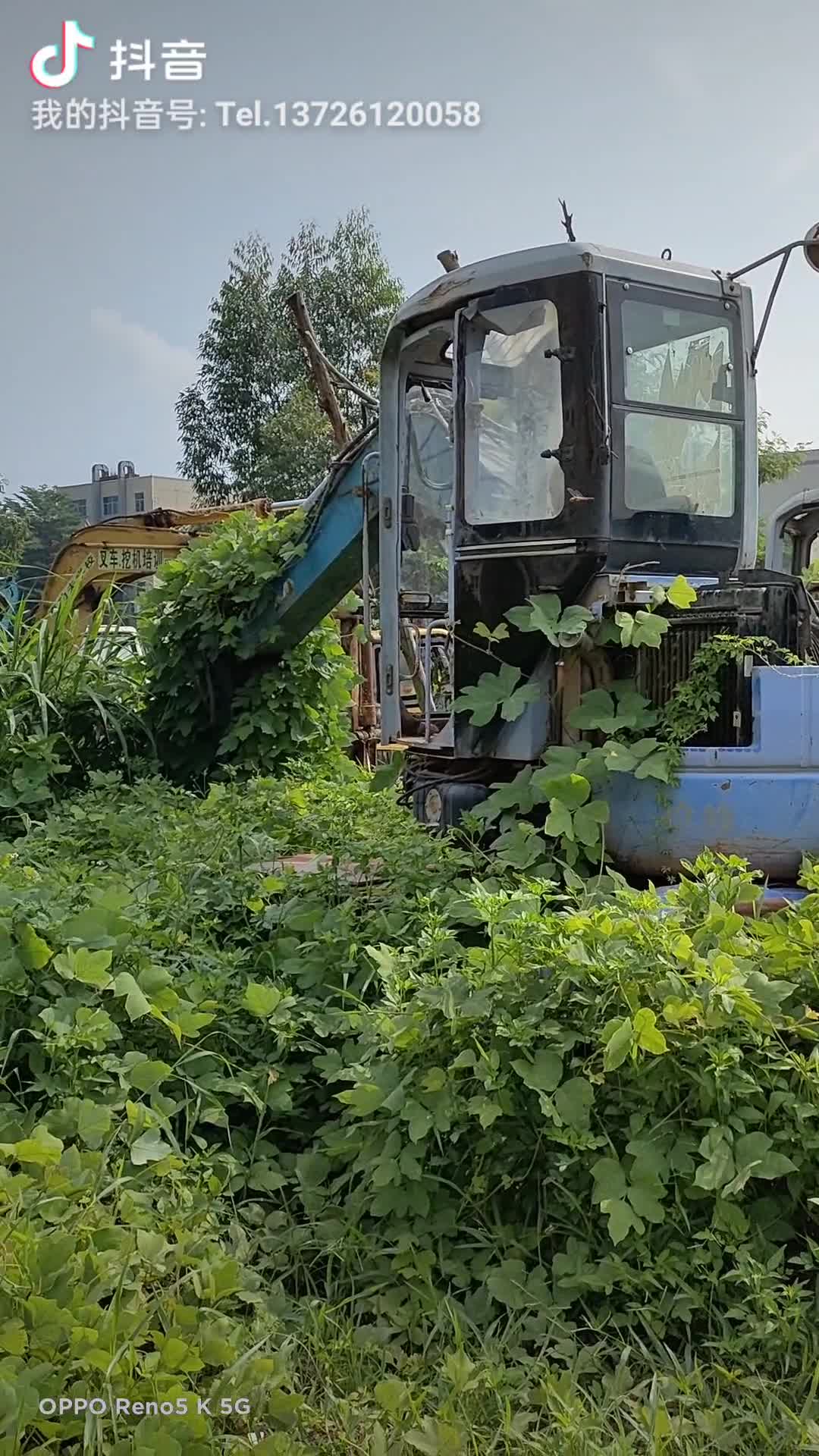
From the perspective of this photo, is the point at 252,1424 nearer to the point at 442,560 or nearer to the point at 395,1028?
the point at 395,1028

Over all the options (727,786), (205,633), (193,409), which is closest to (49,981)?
(727,786)

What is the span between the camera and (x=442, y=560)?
203 inches

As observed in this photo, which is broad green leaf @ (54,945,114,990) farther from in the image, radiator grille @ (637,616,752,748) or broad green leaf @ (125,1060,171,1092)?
radiator grille @ (637,616,752,748)

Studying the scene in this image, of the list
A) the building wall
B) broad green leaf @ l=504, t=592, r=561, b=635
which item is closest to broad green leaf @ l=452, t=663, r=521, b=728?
broad green leaf @ l=504, t=592, r=561, b=635

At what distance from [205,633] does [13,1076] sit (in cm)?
436

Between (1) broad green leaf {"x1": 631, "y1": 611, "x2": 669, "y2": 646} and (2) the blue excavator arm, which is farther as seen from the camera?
(2) the blue excavator arm


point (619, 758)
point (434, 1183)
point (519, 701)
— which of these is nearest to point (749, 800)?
point (619, 758)

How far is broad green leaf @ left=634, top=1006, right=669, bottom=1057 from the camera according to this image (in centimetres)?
263

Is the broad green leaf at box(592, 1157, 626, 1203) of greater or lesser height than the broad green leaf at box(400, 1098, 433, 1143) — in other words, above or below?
below

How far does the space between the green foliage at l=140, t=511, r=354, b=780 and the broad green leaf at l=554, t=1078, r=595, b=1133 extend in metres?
4.60

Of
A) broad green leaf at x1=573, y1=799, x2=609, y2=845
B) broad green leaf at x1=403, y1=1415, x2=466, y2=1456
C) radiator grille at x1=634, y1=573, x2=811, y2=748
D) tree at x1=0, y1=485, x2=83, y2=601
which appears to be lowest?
broad green leaf at x1=403, y1=1415, x2=466, y2=1456

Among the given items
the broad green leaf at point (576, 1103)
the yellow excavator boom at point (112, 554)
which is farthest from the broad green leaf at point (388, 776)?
the yellow excavator boom at point (112, 554)

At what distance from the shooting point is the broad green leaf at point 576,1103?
2678mm

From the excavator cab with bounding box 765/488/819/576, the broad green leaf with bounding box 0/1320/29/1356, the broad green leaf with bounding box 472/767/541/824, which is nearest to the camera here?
the broad green leaf with bounding box 0/1320/29/1356
